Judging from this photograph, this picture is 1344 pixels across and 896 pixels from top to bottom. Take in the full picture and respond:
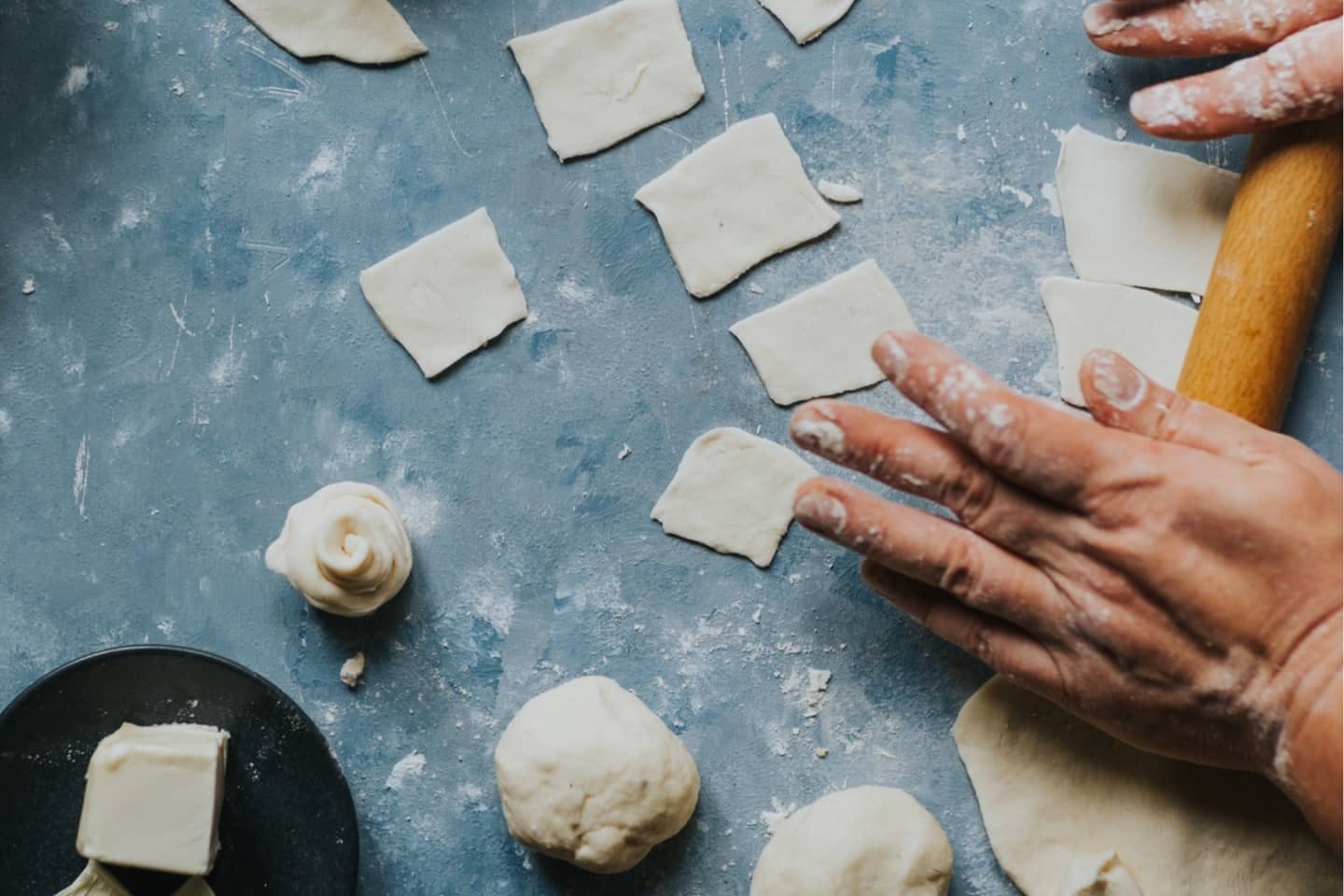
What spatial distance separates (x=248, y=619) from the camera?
1.71 metres

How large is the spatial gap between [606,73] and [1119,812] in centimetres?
129

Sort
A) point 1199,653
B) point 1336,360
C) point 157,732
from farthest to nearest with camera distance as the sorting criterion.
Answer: point 1336,360
point 157,732
point 1199,653

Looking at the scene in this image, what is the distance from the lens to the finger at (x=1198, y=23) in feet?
5.10

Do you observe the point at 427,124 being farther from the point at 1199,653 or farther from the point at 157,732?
the point at 1199,653

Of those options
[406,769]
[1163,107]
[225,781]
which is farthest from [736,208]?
[225,781]

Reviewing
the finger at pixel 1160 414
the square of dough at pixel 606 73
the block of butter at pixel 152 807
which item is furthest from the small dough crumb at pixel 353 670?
the finger at pixel 1160 414

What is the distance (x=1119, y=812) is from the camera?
1604 mm

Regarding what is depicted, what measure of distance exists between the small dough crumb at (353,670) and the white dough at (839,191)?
0.97 m

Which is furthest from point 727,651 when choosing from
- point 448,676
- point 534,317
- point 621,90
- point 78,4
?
point 78,4

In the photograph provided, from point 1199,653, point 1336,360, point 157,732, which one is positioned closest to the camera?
point 1199,653

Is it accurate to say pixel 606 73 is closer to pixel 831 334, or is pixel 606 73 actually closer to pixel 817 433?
pixel 831 334

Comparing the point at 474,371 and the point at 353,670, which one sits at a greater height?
the point at 474,371

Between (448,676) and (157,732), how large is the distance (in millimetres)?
394

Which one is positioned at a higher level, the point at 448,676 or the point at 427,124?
the point at 427,124
